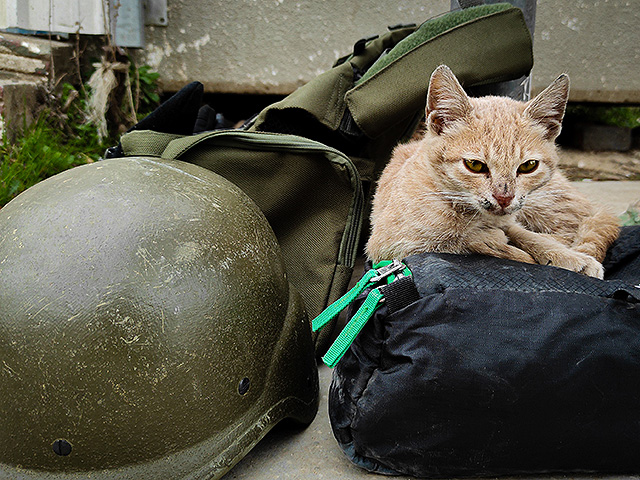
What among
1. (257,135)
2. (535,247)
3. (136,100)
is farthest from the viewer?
(136,100)

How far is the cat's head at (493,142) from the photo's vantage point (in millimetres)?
1547

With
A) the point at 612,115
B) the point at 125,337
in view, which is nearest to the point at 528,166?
the point at 125,337

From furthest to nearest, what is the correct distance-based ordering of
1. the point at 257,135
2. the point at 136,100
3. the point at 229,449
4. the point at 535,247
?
the point at 136,100
the point at 257,135
the point at 535,247
the point at 229,449

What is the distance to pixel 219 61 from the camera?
4.02 m

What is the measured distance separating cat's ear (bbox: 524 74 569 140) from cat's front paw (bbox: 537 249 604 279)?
33cm

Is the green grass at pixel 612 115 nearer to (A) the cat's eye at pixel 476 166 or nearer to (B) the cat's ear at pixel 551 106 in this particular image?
(B) the cat's ear at pixel 551 106

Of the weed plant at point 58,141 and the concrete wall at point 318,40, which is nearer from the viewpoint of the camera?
the weed plant at point 58,141

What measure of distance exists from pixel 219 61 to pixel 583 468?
3.39m

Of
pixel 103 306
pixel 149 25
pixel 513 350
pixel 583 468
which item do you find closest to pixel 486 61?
pixel 513 350

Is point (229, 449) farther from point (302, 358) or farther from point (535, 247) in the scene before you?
point (535, 247)

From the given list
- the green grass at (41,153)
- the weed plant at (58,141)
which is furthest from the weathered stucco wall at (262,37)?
the green grass at (41,153)

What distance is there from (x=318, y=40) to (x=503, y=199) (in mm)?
2768

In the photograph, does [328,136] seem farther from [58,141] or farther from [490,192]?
[58,141]

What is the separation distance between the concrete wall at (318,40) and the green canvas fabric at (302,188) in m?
2.09
